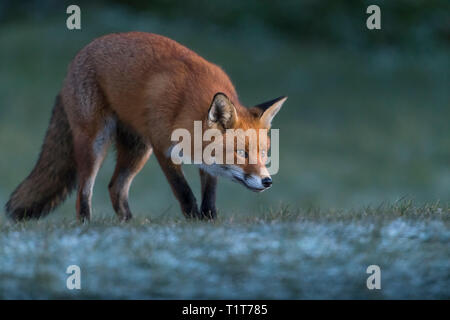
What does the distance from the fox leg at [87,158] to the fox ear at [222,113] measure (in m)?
1.33

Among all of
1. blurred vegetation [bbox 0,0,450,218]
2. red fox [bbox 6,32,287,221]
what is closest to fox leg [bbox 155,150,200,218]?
red fox [bbox 6,32,287,221]

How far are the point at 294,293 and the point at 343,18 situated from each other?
20871 millimetres

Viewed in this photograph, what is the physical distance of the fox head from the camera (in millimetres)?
6270

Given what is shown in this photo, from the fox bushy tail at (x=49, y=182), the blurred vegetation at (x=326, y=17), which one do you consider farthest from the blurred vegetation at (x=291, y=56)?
the fox bushy tail at (x=49, y=182)

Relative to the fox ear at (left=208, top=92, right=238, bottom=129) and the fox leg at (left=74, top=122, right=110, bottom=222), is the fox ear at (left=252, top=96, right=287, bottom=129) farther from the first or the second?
the fox leg at (left=74, top=122, right=110, bottom=222)

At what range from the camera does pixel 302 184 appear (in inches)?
704

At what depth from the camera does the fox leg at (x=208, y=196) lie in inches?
271

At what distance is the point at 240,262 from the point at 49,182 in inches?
146

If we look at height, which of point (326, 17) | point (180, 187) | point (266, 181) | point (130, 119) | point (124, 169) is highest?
point (326, 17)

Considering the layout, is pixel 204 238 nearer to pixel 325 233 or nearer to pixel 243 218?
pixel 325 233

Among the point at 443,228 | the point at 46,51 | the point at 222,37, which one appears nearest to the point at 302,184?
the point at 222,37

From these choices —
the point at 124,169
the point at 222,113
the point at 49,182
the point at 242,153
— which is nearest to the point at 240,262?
the point at 242,153

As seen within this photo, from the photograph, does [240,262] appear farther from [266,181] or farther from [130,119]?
[130,119]

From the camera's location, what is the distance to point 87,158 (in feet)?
23.8
